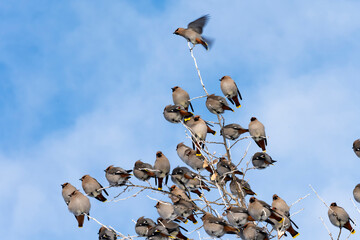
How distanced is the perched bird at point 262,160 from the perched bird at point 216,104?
96cm

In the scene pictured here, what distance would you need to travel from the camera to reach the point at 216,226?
9.09m

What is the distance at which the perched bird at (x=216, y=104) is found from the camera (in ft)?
35.8

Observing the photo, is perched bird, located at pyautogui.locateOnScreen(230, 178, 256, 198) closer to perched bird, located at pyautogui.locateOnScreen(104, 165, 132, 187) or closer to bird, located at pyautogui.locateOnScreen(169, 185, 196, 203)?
bird, located at pyautogui.locateOnScreen(169, 185, 196, 203)

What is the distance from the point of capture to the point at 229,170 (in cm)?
977

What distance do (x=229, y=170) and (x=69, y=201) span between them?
2.92m

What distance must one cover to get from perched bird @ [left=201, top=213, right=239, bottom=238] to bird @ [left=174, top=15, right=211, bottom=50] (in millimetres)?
4169

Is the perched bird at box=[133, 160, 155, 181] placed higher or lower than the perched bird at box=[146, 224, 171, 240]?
higher

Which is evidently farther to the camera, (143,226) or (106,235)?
(106,235)

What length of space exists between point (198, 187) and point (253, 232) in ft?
5.47

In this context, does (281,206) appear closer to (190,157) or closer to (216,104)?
(190,157)

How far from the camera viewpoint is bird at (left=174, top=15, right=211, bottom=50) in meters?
12.3

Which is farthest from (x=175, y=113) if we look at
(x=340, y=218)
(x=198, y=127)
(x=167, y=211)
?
(x=340, y=218)

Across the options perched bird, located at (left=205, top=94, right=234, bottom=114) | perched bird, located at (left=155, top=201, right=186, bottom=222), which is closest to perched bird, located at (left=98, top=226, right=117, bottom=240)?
perched bird, located at (left=155, top=201, right=186, bottom=222)

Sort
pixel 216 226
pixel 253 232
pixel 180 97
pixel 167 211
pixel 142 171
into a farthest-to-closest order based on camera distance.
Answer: pixel 180 97 < pixel 142 171 < pixel 167 211 < pixel 216 226 < pixel 253 232
